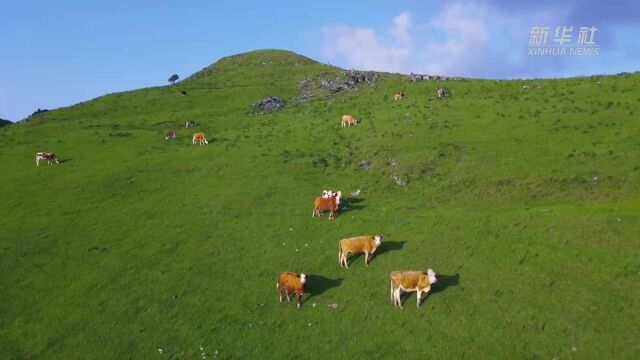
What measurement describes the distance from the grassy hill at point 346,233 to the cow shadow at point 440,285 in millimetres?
206

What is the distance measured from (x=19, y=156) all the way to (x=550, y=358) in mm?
53969

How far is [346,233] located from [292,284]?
7471 millimetres

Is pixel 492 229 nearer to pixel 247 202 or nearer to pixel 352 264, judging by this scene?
pixel 352 264

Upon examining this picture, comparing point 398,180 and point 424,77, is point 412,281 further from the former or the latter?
point 424,77

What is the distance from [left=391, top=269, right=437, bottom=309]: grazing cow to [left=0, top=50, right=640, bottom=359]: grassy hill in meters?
0.81

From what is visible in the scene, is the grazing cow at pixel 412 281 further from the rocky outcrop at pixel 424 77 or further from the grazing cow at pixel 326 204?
the rocky outcrop at pixel 424 77

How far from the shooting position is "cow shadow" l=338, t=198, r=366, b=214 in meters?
38.3

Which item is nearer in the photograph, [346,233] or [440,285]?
[440,285]

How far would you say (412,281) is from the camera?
25.9m

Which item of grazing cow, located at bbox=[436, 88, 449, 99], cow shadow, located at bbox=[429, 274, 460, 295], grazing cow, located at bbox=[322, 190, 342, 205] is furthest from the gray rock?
grazing cow, located at bbox=[436, 88, 449, 99]

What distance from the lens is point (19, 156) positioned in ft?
187

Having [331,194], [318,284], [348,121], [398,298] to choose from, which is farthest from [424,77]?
[398,298]

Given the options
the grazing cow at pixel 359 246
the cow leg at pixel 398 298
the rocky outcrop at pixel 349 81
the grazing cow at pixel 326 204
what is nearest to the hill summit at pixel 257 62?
the rocky outcrop at pixel 349 81

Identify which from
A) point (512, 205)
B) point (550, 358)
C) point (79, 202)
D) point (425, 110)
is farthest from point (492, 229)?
point (79, 202)
